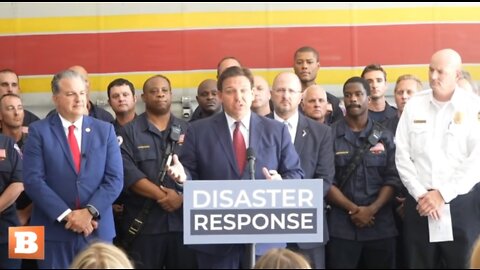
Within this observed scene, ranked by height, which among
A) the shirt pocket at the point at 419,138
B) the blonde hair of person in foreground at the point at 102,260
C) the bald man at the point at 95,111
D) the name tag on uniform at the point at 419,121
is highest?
the bald man at the point at 95,111

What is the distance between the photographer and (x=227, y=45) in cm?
892

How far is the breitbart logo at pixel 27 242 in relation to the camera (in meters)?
5.61

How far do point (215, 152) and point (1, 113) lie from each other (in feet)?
8.09

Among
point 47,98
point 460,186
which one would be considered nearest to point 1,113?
point 47,98

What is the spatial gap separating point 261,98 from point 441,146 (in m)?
1.58

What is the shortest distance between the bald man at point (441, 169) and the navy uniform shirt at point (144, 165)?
5.89ft

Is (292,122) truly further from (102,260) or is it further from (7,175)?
(102,260)

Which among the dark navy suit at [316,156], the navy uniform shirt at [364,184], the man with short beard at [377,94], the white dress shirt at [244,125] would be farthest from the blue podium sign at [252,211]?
the man with short beard at [377,94]

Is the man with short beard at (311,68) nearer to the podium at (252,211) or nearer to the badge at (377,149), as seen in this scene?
the badge at (377,149)

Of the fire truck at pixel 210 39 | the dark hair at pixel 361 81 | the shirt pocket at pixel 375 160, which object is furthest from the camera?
the fire truck at pixel 210 39

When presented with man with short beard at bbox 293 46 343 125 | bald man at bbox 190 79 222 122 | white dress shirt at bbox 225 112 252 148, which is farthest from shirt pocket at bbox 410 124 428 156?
bald man at bbox 190 79 222 122

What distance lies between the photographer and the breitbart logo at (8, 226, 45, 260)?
5605 millimetres

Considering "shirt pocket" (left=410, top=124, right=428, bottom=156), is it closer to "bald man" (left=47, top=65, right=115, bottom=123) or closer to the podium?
the podium

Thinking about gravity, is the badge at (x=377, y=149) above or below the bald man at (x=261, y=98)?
below
